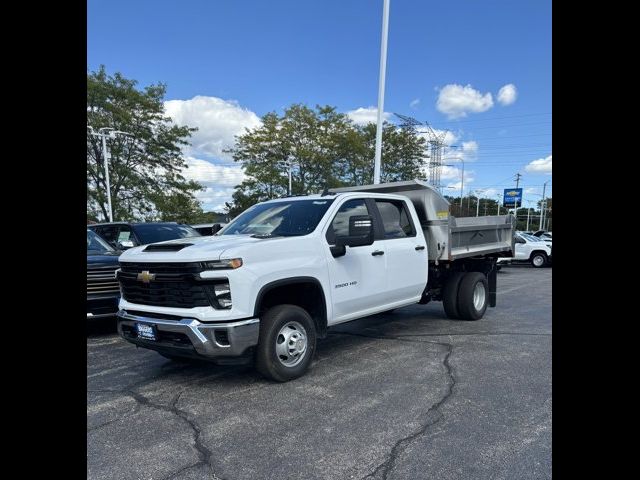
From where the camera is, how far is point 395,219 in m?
6.27

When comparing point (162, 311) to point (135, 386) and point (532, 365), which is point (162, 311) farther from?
point (532, 365)

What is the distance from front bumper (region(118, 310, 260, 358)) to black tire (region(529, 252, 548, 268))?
19297 mm

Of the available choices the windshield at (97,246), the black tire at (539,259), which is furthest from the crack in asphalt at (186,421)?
the black tire at (539,259)

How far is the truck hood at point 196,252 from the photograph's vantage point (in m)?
4.20

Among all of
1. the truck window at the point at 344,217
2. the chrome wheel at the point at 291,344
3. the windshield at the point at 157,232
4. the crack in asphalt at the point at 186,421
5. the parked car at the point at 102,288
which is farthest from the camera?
the windshield at the point at 157,232

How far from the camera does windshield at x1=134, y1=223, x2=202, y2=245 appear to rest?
9.41 metres

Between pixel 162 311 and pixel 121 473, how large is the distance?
1.65m

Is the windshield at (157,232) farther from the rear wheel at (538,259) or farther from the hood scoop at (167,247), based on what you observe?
the rear wheel at (538,259)

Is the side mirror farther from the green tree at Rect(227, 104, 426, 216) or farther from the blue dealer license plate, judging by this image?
the green tree at Rect(227, 104, 426, 216)

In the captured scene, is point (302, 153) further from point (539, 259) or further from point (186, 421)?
point (186, 421)

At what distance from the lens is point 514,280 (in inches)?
599

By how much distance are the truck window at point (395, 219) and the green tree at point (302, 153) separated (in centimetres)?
2478
